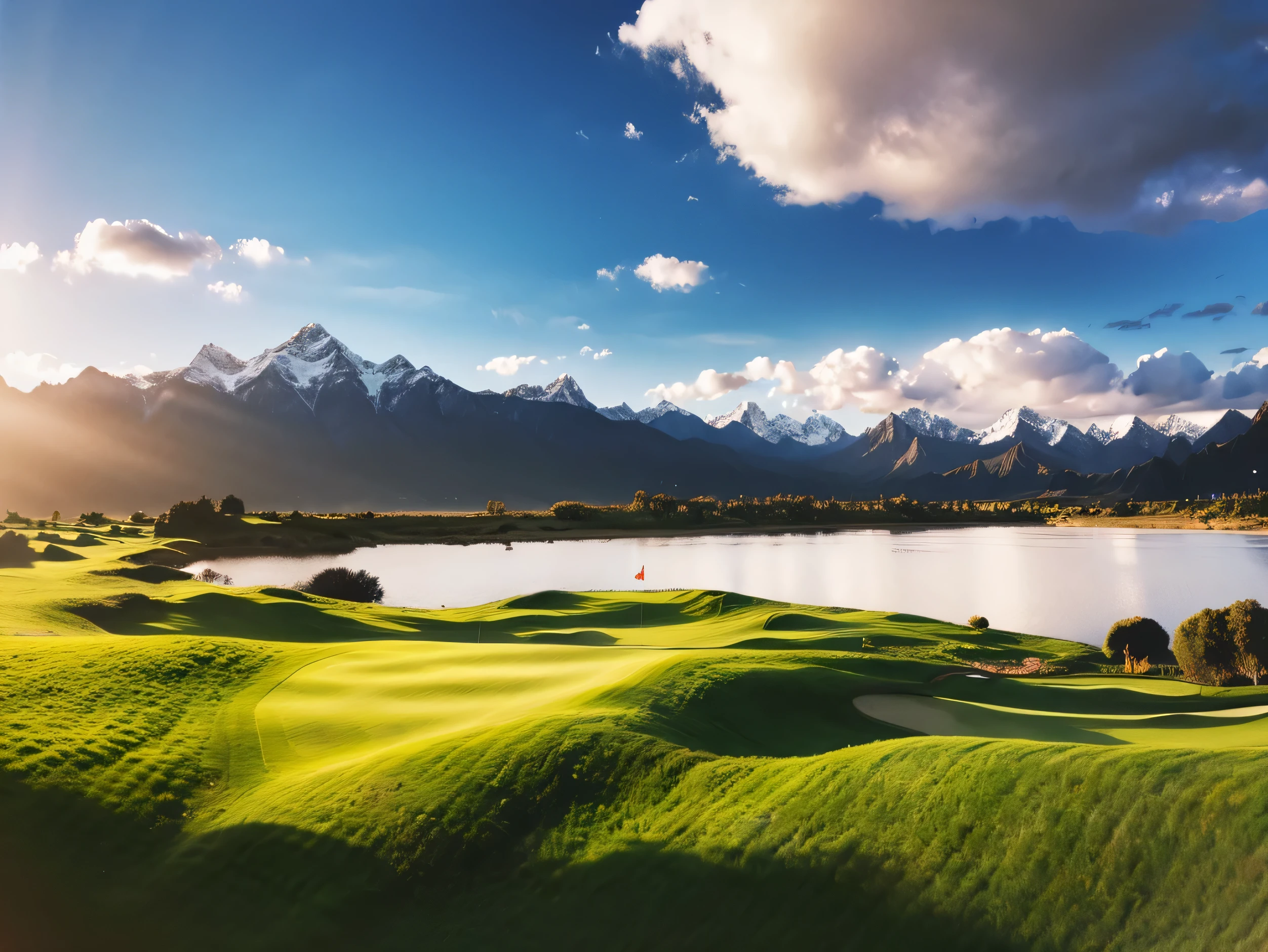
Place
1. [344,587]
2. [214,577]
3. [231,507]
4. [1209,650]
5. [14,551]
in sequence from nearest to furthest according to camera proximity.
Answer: [1209,650] < [14,551] < [344,587] < [214,577] < [231,507]

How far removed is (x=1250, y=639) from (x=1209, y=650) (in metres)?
1.14

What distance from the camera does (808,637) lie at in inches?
968

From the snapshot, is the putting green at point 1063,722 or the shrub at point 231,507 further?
the shrub at point 231,507

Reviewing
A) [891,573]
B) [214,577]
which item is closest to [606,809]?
[214,577]

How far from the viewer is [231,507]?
334 feet

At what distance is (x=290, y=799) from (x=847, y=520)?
18492 centimetres

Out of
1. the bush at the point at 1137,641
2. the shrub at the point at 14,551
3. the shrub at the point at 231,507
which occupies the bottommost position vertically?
the bush at the point at 1137,641

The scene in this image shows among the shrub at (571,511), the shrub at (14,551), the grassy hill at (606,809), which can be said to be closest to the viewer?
the grassy hill at (606,809)

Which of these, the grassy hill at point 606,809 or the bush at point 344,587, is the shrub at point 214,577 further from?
the grassy hill at point 606,809

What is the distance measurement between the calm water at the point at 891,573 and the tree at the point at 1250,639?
1305cm

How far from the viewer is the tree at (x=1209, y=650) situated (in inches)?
800

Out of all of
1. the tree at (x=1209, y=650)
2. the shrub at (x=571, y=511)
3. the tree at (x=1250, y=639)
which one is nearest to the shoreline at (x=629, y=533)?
the shrub at (x=571, y=511)

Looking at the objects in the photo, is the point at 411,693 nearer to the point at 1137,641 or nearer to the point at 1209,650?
the point at 1209,650

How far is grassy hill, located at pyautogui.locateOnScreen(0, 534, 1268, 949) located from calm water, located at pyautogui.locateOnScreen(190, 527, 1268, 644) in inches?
1235
